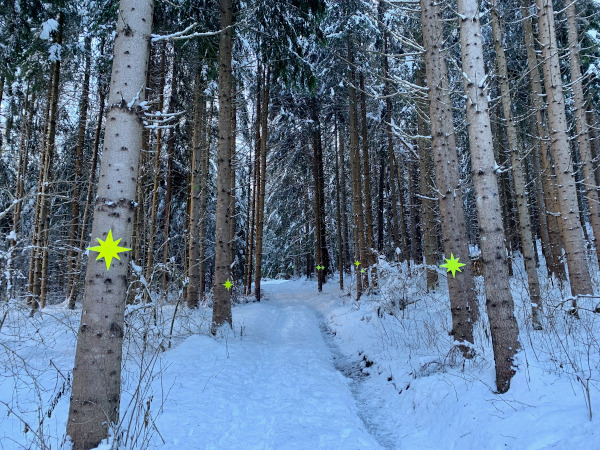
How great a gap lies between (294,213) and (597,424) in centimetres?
2198

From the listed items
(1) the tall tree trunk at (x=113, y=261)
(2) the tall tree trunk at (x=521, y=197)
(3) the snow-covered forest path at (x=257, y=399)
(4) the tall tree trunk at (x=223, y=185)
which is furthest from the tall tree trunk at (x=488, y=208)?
(4) the tall tree trunk at (x=223, y=185)

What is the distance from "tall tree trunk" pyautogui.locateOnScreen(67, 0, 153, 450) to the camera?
262cm

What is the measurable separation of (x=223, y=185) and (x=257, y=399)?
4934mm

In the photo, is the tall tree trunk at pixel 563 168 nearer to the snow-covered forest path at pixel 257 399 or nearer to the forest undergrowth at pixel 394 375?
the forest undergrowth at pixel 394 375

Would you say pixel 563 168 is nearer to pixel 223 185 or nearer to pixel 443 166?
pixel 443 166

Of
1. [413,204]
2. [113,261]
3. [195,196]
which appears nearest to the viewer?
[113,261]

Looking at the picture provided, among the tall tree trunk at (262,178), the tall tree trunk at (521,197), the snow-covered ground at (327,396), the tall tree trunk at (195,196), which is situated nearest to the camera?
the snow-covered ground at (327,396)

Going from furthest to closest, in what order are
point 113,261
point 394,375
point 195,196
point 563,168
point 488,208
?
point 195,196 < point 563,168 < point 394,375 < point 488,208 < point 113,261

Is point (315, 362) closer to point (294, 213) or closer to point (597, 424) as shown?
point (597, 424)

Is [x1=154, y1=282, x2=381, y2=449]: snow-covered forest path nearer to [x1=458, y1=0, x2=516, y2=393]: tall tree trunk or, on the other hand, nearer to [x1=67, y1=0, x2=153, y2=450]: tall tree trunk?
[x1=67, y1=0, x2=153, y2=450]: tall tree trunk

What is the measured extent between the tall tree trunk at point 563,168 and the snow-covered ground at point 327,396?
836 millimetres

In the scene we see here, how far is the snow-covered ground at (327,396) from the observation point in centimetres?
281

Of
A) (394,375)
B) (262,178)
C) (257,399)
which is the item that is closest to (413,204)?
(262,178)

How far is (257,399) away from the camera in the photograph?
13.9ft
